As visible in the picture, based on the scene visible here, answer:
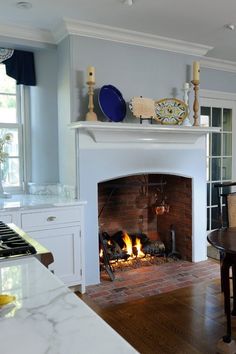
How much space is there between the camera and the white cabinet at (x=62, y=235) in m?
2.95

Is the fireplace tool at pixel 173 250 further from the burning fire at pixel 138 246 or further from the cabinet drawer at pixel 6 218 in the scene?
the cabinet drawer at pixel 6 218

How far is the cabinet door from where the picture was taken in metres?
3.01

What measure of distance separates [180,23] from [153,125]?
980mm

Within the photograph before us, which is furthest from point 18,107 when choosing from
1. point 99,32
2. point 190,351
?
point 190,351

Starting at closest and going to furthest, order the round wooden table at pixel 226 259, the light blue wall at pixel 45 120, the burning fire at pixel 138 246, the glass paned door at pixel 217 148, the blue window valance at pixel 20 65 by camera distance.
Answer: the round wooden table at pixel 226 259 → the blue window valance at pixel 20 65 → the light blue wall at pixel 45 120 → the burning fire at pixel 138 246 → the glass paned door at pixel 217 148

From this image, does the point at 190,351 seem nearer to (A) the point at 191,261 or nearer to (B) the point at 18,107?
(A) the point at 191,261

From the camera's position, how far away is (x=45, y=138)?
11.9ft

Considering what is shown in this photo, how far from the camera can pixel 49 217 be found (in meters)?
3.00

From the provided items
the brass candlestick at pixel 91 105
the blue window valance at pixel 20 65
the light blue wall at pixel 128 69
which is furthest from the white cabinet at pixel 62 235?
the blue window valance at pixel 20 65

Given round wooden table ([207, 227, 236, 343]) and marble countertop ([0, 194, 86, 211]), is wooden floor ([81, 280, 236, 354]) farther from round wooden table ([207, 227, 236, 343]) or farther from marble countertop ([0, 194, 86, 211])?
marble countertop ([0, 194, 86, 211])

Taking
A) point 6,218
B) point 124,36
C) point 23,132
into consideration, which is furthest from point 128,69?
point 6,218

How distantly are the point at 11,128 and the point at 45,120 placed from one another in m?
0.39

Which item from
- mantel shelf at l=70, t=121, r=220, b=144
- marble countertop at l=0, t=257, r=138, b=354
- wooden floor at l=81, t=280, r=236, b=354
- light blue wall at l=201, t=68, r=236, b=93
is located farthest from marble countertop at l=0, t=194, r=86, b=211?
light blue wall at l=201, t=68, r=236, b=93

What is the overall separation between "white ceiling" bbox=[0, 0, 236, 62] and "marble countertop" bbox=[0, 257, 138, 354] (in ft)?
7.87
